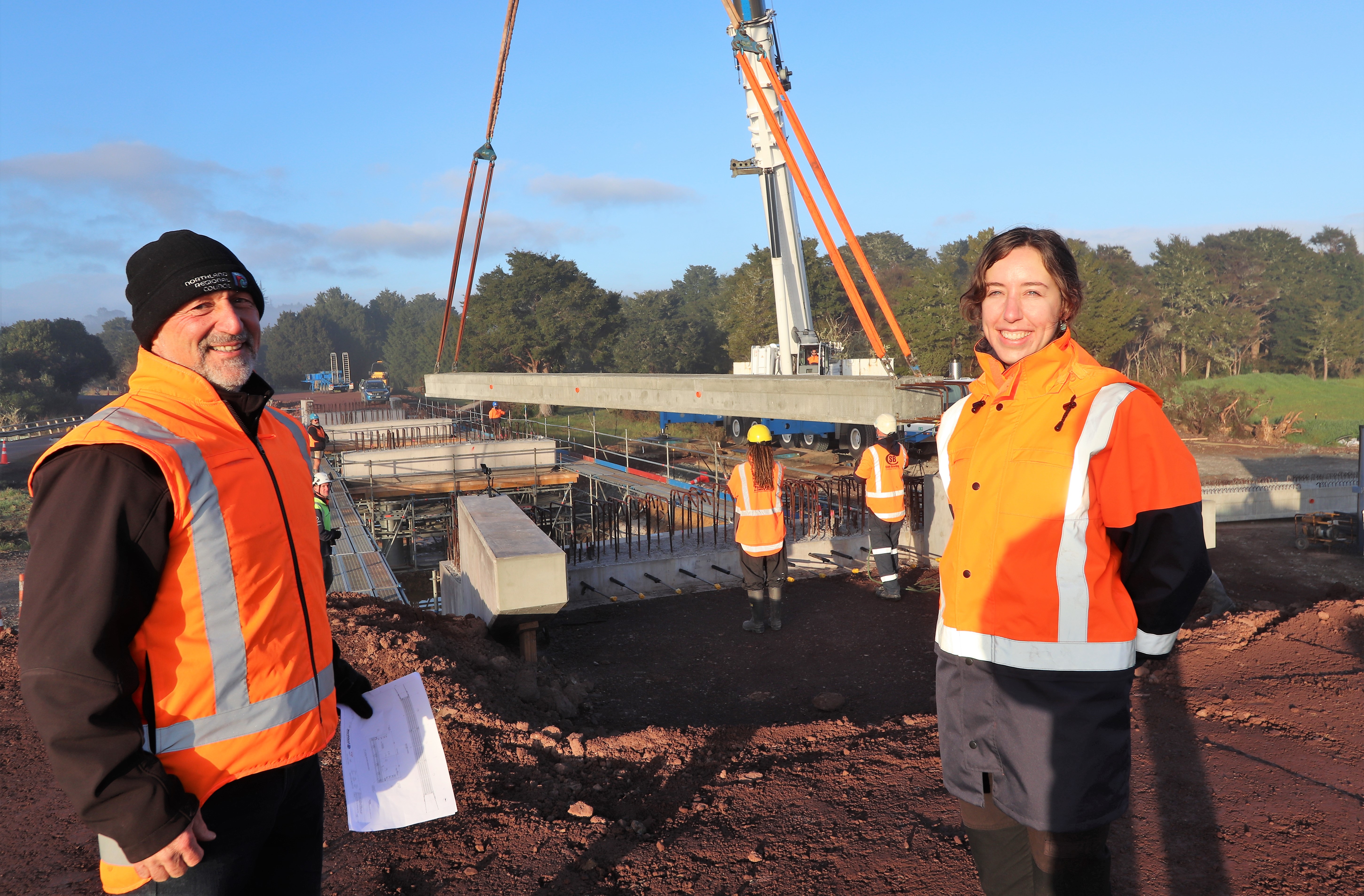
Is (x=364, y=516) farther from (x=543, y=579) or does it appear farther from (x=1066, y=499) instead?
(x=1066, y=499)

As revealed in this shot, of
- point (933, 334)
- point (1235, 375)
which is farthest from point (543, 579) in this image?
point (1235, 375)

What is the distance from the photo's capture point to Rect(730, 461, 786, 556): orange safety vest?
6.66m

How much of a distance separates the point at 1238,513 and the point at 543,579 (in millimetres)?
14345

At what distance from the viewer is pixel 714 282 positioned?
13225 centimetres

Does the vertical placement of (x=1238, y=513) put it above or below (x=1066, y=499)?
below

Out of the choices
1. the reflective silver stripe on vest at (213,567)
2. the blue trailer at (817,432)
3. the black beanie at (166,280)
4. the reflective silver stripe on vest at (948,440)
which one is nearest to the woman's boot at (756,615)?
the reflective silver stripe on vest at (948,440)

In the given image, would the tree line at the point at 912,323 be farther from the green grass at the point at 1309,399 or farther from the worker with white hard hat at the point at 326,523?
the worker with white hard hat at the point at 326,523

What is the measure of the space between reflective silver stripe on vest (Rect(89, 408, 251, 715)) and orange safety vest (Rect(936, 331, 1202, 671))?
1616 mm

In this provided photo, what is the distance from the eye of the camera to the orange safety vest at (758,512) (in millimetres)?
6656

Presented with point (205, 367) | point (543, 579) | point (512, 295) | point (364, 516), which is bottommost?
point (364, 516)

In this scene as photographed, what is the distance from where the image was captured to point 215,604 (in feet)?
5.30

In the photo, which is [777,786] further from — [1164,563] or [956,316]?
[956,316]

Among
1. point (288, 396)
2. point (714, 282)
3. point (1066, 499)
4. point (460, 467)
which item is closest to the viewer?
point (1066, 499)

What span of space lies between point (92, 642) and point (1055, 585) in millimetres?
1943
